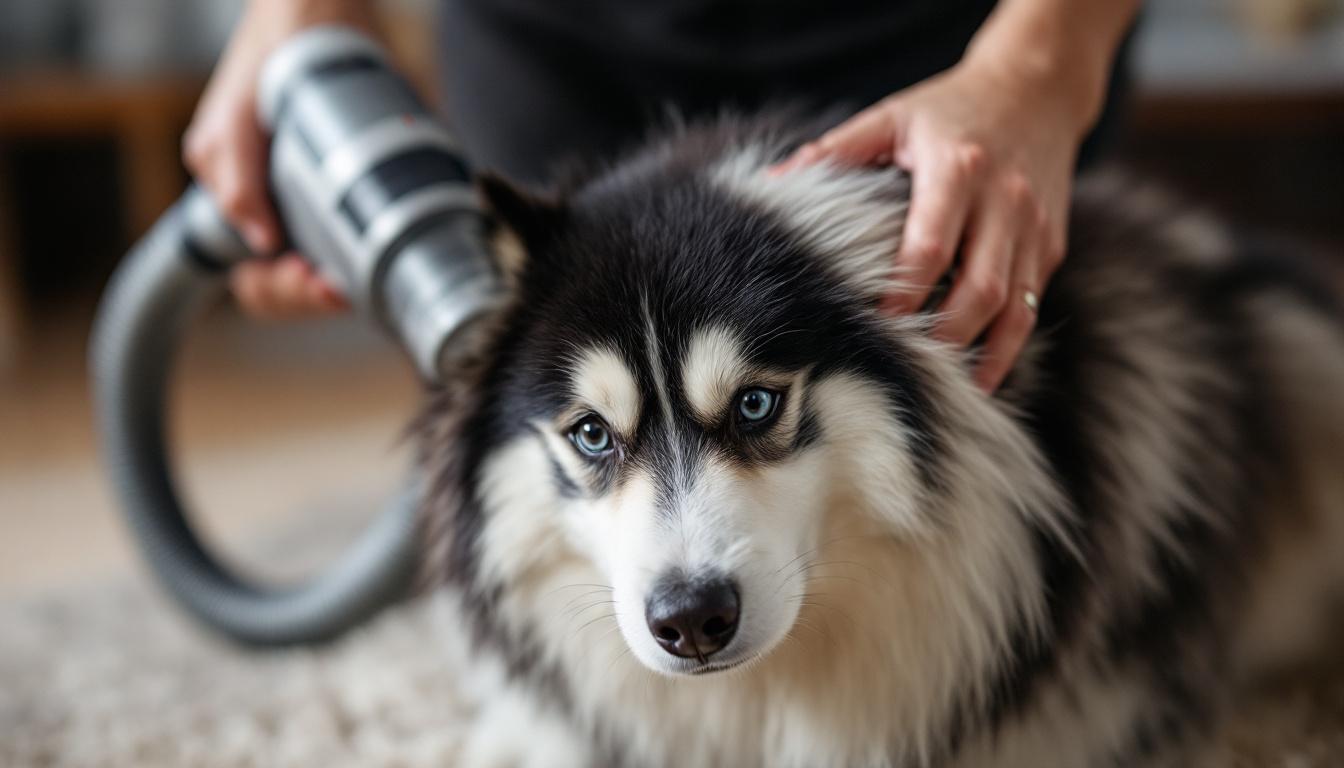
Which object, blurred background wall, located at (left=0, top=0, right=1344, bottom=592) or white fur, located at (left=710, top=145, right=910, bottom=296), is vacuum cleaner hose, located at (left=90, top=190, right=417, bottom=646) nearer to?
blurred background wall, located at (left=0, top=0, right=1344, bottom=592)

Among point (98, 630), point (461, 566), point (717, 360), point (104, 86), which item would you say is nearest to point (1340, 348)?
point (717, 360)

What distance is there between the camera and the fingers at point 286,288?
1362mm

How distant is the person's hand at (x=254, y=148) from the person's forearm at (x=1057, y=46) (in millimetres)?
717

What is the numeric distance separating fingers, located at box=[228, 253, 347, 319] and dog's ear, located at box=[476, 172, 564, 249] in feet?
1.41

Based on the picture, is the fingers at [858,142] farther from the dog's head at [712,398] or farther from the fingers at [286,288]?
the fingers at [286,288]

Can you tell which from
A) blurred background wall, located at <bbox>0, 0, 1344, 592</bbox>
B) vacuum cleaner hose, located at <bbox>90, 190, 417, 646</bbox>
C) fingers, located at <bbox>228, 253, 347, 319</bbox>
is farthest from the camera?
blurred background wall, located at <bbox>0, 0, 1344, 592</bbox>

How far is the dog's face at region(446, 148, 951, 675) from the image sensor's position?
833 millimetres

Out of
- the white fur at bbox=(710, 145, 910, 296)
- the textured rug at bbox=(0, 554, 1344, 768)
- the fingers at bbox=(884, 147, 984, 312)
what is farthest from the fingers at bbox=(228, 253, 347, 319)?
the fingers at bbox=(884, 147, 984, 312)

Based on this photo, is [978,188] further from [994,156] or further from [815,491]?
[815,491]

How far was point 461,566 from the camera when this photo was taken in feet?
3.51

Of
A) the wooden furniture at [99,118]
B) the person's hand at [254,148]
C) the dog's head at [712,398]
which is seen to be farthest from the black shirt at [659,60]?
the wooden furniture at [99,118]

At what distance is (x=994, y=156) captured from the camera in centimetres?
92

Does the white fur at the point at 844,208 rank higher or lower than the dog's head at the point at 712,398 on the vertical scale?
higher

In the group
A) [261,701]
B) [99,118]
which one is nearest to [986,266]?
[261,701]
